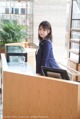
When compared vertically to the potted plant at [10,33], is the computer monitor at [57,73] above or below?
below

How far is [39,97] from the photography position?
1.78m

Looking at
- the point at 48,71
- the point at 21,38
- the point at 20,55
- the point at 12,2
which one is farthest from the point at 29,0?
the point at 48,71

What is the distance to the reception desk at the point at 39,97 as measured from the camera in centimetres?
162

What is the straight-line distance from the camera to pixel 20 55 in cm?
310

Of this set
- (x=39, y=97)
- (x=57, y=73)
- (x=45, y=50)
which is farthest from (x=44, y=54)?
(x=39, y=97)

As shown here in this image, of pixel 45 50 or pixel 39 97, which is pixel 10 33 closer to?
pixel 45 50

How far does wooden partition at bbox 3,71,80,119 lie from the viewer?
162cm

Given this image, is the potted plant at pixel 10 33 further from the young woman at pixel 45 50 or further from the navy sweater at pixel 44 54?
the navy sweater at pixel 44 54

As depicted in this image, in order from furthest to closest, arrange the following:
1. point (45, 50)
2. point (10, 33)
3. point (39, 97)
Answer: point (10, 33) → point (45, 50) → point (39, 97)

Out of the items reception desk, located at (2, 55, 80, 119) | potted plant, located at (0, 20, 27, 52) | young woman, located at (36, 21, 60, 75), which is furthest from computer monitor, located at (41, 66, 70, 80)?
potted plant, located at (0, 20, 27, 52)

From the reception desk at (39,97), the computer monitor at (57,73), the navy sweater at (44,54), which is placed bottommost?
the reception desk at (39,97)

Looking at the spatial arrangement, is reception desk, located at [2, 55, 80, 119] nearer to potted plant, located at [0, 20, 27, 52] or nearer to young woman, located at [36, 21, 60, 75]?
young woman, located at [36, 21, 60, 75]

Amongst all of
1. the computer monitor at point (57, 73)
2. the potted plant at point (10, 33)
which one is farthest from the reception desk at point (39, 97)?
the potted plant at point (10, 33)

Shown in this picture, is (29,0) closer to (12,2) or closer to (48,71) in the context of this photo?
(12,2)
